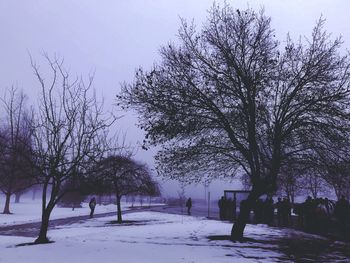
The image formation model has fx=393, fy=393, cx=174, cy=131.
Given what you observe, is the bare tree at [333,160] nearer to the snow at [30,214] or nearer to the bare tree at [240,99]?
the bare tree at [240,99]

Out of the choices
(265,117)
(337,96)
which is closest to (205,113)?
(265,117)

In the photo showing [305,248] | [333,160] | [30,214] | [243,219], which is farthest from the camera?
[30,214]

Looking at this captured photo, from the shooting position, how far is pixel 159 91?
15766 mm

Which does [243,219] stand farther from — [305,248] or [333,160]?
[333,160]

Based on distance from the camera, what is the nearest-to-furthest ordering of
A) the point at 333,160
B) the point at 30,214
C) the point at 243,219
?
the point at 333,160 < the point at 243,219 < the point at 30,214

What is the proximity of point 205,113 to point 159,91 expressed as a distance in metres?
2.15

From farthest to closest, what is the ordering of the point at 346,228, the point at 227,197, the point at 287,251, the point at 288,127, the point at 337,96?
the point at 227,197
the point at 346,228
the point at 288,127
the point at 337,96
the point at 287,251

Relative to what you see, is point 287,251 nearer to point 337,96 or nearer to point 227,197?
point 337,96

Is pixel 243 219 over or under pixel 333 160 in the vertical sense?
under

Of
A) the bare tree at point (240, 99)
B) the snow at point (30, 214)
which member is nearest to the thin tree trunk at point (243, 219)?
the bare tree at point (240, 99)

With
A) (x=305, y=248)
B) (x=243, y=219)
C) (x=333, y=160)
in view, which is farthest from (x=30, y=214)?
(x=333, y=160)

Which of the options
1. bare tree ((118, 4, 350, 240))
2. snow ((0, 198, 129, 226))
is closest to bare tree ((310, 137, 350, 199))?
bare tree ((118, 4, 350, 240))

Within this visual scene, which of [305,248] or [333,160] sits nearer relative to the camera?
[305,248]

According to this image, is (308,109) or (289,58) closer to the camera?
(308,109)
